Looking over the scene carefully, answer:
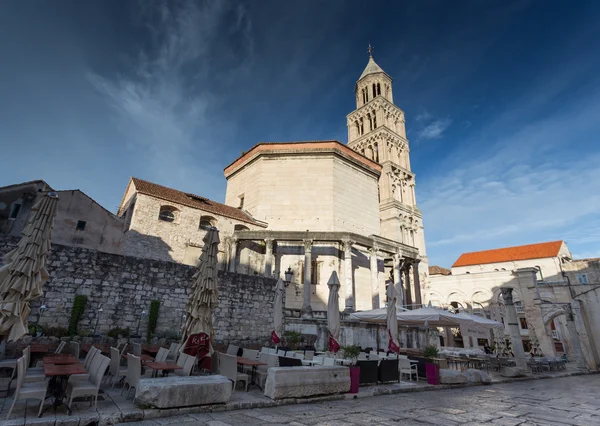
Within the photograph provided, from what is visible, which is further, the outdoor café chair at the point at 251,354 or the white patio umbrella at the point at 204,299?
the outdoor café chair at the point at 251,354

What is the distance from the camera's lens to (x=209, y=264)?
8.60 meters

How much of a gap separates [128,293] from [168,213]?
1004 centimetres

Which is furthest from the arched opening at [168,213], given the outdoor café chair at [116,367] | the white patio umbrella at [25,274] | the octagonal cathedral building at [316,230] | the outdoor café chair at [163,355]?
the outdoor café chair at [116,367]

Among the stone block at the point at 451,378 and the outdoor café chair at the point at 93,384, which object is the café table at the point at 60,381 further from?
the stone block at the point at 451,378

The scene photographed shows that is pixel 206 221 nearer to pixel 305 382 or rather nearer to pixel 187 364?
pixel 187 364

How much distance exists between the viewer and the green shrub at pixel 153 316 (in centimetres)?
1148

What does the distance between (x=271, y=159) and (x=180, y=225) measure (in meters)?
10.1

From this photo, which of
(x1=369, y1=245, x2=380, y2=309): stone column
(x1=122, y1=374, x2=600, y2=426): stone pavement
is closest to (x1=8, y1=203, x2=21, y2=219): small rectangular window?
(x1=122, y1=374, x2=600, y2=426): stone pavement

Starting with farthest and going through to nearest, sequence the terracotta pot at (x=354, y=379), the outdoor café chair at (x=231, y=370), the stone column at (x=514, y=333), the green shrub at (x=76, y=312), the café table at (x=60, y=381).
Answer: the stone column at (x=514, y=333)
the green shrub at (x=76, y=312)
the terracotta pot at (x=354, y=379)
the outdoor café chair at (x=231, y=370)
the café table at (x=60, y=381)

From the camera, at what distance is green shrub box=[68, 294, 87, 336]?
10.1m

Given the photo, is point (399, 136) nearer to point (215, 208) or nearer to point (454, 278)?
point (454, 278)

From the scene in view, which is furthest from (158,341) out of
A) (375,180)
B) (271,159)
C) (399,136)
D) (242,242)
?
(399,136)

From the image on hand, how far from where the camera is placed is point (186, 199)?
21.6 m

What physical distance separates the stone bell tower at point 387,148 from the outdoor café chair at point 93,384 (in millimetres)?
32176
